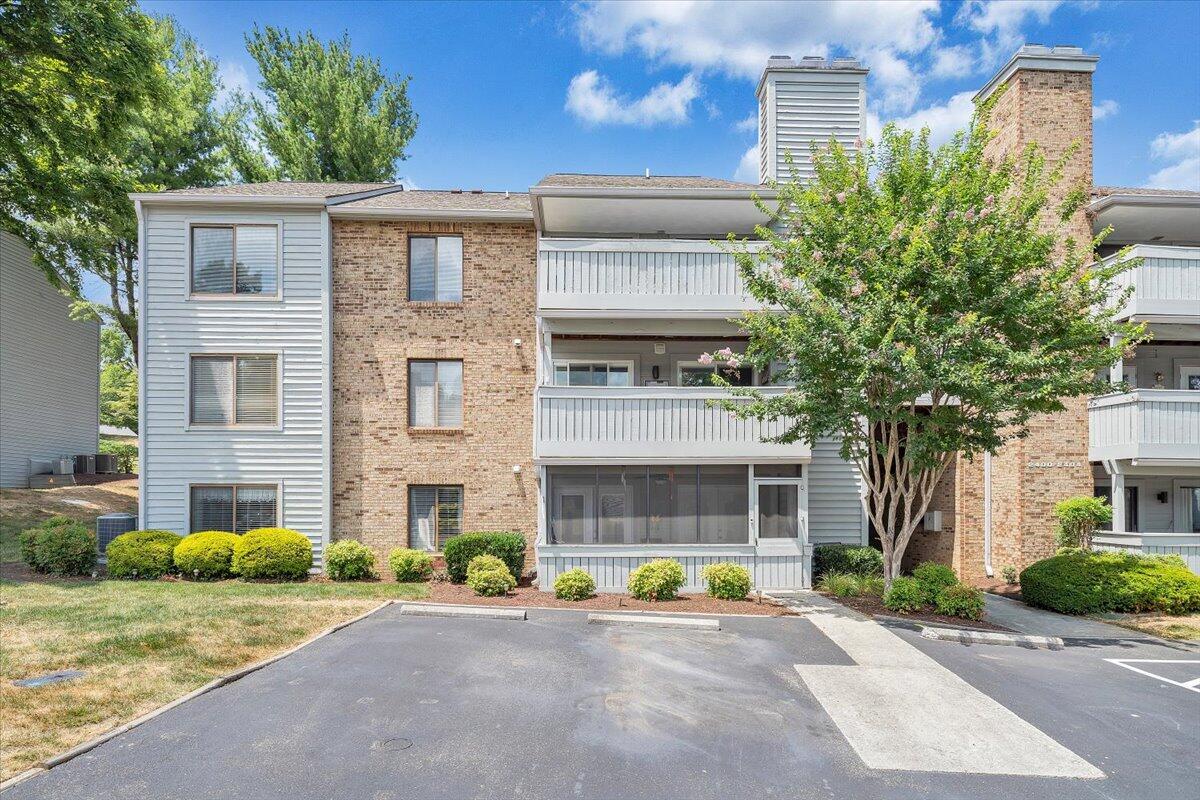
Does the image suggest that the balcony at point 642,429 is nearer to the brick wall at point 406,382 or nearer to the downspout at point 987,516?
the brick wall at point 406,382

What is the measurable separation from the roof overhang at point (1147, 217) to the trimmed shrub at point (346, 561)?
17588 mm

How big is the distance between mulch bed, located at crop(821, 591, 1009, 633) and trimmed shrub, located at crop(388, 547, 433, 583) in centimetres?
822

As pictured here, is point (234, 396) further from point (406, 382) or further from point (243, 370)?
point (406, 382)

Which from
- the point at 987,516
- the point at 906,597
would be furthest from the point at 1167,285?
the point at 906,597

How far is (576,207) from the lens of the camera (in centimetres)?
1440

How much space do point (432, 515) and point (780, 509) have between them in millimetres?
7630

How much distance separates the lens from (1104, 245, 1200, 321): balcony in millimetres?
14156

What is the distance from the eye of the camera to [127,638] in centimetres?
876

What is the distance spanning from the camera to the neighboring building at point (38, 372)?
21453 millimetres

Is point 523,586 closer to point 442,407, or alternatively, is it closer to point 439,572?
point 439,572

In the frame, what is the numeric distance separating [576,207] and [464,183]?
6.27 metres

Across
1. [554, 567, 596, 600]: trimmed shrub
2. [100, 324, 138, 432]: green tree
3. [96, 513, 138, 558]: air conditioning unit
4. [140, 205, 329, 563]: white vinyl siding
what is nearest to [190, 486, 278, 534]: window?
[140, 205, 329, 563]: white vinyl siding

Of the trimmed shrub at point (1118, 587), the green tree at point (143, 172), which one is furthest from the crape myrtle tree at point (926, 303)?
the green tree at point (143, 172)

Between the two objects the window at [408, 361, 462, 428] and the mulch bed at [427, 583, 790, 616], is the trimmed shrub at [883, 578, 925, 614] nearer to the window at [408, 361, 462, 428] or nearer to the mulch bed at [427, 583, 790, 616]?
the mulch bed at [427, 583, 790, 616]
